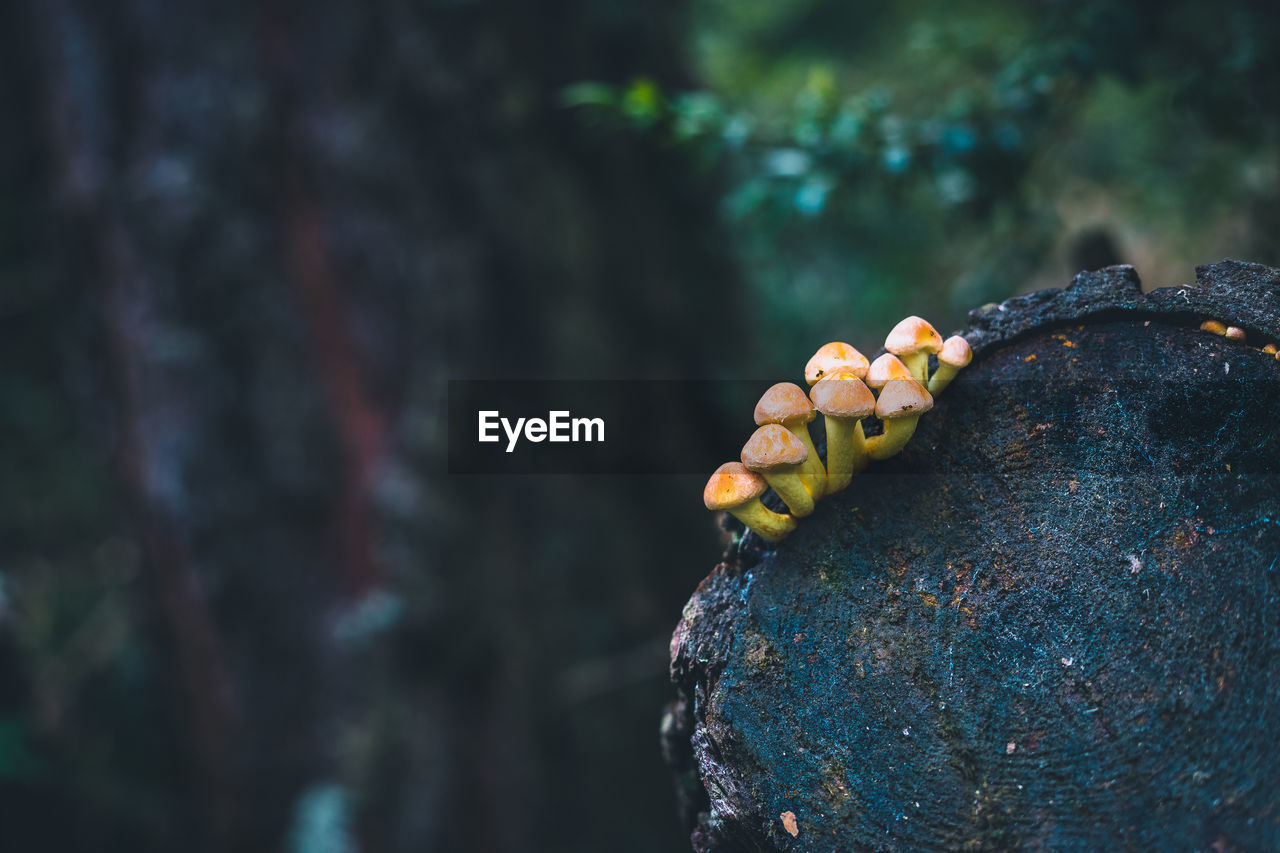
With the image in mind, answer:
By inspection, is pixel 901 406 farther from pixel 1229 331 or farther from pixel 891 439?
pixel 1229 331

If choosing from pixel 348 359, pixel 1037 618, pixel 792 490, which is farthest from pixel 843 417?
pixel 348 359

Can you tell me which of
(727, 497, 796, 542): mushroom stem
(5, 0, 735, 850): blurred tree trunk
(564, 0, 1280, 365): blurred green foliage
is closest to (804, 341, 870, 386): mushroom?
(727, 497, 796, 542): mushroom stem

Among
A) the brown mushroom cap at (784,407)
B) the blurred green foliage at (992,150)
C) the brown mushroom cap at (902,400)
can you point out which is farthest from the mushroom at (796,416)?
the blurred green foliage at (992,150)

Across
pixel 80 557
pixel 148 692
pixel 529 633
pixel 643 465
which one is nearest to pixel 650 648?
pixel 529 633

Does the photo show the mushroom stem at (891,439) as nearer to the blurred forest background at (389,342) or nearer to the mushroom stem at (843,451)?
the mushroom stem at (843,451)

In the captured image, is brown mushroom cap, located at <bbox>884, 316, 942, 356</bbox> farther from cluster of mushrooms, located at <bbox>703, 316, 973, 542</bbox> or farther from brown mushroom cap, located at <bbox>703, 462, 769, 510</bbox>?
brown mushroom cap, located at <bbox>703, 462, 769, 510</bbox>
